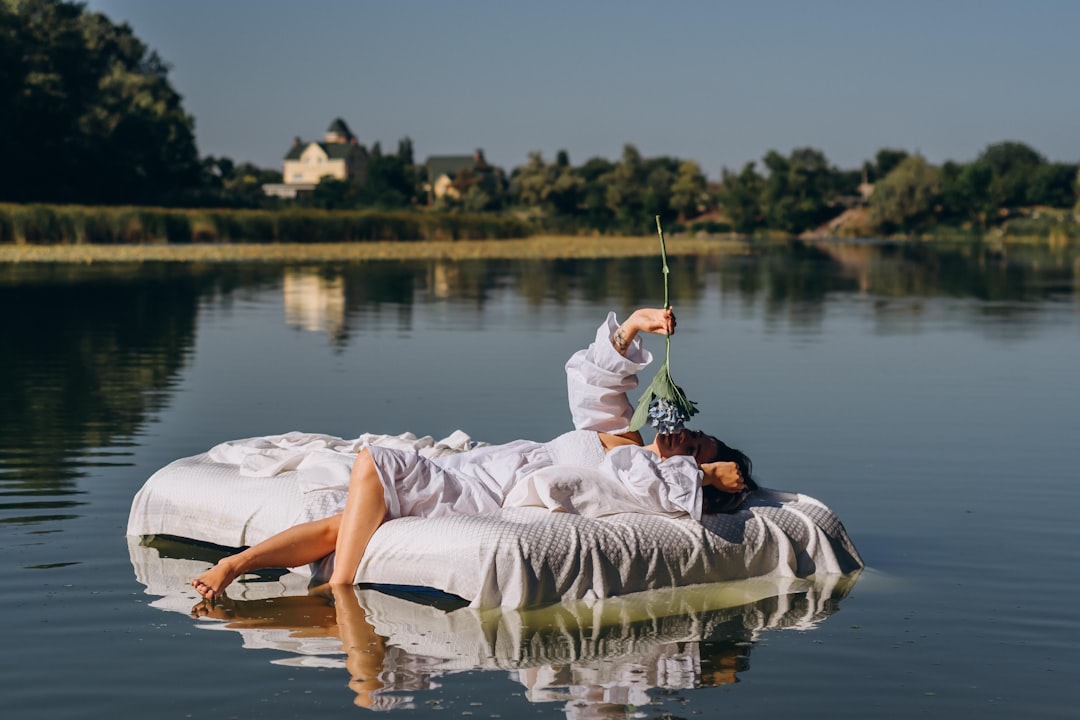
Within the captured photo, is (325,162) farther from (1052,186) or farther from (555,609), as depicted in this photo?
(555,609)

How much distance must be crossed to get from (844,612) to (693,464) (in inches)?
34.5

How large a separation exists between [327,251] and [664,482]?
45576 mm

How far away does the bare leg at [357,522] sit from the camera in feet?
21.3

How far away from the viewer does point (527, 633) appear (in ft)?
19.4

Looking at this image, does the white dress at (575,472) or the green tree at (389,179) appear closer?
the white dress at (575,472)

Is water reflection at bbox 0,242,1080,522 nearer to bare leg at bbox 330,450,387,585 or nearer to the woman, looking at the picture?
the woman

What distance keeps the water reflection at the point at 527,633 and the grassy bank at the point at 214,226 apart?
42.0 m

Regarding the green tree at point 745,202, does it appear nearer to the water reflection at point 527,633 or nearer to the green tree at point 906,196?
the green tree at point 906,196

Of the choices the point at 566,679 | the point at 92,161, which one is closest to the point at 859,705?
the point at 566,679

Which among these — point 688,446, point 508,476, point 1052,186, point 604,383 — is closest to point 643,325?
point 604,383

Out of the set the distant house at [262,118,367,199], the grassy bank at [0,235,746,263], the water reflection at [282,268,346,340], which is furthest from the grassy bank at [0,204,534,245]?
the distant house at [262,118,367,199]

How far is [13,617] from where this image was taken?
6.07m

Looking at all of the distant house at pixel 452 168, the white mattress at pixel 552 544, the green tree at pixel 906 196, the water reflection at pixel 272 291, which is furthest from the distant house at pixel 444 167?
the white mattress at pixel 552 544

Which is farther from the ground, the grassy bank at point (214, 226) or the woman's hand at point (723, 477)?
the grassy bank at point (214, 226)
